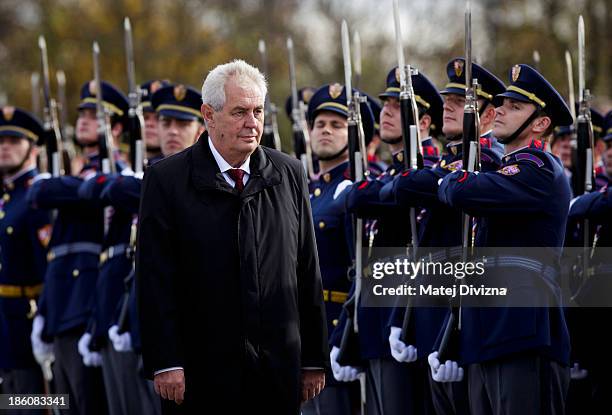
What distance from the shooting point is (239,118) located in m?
5.47

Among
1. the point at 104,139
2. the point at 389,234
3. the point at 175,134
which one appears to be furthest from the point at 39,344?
the point at 389,234

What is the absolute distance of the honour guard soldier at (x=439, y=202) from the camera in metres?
6.73

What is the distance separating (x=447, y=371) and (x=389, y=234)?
4.46 feet

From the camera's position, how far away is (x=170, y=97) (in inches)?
343

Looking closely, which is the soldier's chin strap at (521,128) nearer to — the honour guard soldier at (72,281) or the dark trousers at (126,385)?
the dark trousers at (126,385)

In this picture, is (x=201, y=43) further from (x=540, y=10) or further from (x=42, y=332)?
(x=42, y=332)

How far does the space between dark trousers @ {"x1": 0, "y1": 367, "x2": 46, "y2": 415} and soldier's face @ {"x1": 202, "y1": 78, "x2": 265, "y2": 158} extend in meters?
4.70

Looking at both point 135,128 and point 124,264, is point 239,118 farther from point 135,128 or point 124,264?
point 135,128

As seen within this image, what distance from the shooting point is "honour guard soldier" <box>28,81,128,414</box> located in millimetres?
8906

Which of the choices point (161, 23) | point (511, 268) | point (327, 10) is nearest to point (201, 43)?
point (161, 23)

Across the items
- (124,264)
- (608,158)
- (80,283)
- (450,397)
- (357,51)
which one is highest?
(357,51)

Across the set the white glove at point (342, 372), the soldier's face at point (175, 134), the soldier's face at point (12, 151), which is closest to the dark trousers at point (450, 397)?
the white glove at point (342, 372)

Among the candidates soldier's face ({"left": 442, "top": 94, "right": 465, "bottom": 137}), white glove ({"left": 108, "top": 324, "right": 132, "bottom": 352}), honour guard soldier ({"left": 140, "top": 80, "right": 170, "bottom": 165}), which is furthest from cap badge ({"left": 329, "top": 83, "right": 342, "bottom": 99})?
white glove ({"left": 108, "top": 324, "right": 132, "bottom": 352})

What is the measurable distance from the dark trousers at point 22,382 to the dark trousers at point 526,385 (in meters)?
4.54
